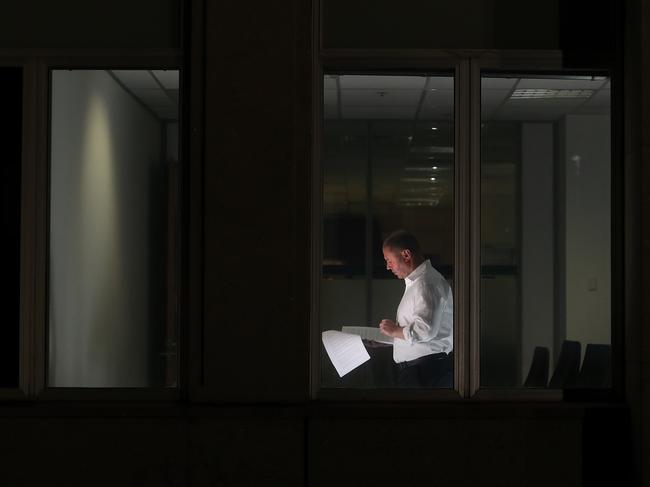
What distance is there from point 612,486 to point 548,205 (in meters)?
2.80

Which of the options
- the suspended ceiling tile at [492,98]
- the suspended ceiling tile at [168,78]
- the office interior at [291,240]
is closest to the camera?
the office interior at [291,240]

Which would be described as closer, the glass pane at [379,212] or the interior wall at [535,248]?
the glass pane at [379,212]

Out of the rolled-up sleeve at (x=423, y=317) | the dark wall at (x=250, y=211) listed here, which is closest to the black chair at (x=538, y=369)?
the rolled-up sleeve at (x=423, y=317)

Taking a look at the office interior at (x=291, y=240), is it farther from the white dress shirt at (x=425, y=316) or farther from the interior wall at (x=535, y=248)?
the interior wall at (x=535, y=248)

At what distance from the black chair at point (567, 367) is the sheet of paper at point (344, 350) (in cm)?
132

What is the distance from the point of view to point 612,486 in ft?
17.7

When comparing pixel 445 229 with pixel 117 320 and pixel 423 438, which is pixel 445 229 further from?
pixel 117 320

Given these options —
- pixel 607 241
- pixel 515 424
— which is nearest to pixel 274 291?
pixel 515 424

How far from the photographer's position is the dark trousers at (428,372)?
220 inches

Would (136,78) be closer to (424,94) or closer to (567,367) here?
(424,94)

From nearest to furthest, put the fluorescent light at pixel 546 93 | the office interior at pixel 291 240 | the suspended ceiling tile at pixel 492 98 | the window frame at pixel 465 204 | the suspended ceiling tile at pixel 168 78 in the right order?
the office interior at pixel 291 240, the window frame at pixel 465 204, the suspended ceiling tile at pixel 168 78, the suspended ceiling tile at pixel 492 98, the fluorescent light at pixel 546 93

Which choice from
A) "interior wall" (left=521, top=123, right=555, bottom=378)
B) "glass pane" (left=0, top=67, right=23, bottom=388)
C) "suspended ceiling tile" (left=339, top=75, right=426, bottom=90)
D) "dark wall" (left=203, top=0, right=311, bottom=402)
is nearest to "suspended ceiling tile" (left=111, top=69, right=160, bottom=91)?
"dark wall" (left=203, top=0, right=311, bottom=402)

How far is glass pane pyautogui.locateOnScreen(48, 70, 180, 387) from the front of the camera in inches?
223

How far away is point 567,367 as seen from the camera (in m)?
5.83
